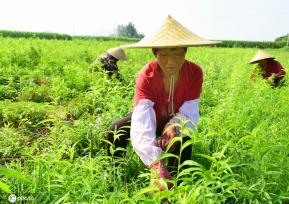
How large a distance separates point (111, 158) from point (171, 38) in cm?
92

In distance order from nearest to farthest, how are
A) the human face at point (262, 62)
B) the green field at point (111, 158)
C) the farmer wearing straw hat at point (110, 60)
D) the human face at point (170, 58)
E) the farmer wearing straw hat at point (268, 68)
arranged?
the green field at point (111, 158) < the human face at point (170, 58) < the farmer wearing straw hat at point (110, 60) < the farmer wearing straw hat at point (268, 68) < the human face at point (262, 62)

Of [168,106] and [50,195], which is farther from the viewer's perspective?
[168,106]

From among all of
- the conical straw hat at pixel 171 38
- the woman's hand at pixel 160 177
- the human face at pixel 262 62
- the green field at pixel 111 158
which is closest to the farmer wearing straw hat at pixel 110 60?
the green field at pixel 111 158

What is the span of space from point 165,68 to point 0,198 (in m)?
1.36

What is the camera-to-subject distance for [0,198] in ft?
7.47

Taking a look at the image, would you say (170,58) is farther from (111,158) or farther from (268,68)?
(268,68)

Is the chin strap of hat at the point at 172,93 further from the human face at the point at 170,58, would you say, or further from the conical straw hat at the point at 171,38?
the conical straw hat at the point at 171,38

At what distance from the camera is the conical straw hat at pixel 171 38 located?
7.92 feet

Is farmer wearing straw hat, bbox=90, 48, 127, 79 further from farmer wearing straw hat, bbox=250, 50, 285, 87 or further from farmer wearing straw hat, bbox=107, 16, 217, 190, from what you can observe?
farmer wearing straw hat, bbox=107, 16, 217, 190

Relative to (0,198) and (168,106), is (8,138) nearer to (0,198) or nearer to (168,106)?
(0,198)

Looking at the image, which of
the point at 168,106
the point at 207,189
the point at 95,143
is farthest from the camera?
the point at 95,143

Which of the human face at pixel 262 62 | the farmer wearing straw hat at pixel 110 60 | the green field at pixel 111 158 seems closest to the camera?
the green field at pixel 111 158

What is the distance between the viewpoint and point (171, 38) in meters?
2.49

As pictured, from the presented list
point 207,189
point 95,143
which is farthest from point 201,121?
point 207,189
